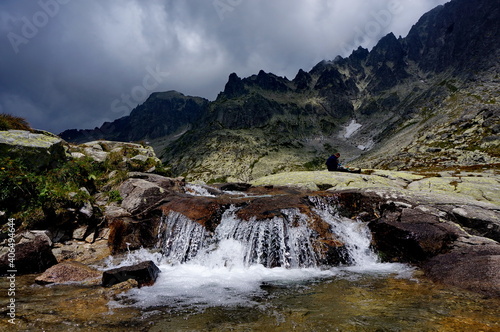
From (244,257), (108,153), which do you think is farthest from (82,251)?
A: (108,153)

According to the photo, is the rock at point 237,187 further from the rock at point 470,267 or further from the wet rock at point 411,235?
the rock at point 470,267

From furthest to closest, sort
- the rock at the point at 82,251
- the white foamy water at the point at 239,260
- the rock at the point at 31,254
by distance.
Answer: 1. the rock at the point at 82,251
2. the rock at the point at 31,254
3. the white foamy water at the point at 239,260

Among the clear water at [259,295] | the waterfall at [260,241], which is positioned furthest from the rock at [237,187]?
the clear water at [259,295]

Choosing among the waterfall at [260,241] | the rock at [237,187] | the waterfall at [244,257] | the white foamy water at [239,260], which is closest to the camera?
the white foamy water at [239,260]

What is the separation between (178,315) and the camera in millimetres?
7109

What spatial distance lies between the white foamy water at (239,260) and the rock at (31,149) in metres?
10.4

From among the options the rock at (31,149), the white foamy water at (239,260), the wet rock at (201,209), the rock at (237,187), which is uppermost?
the rock at (31,149)

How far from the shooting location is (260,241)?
1412 cm

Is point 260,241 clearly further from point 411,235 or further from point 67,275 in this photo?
point 67,275

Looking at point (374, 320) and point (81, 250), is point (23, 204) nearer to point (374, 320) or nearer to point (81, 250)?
point (81, 250)

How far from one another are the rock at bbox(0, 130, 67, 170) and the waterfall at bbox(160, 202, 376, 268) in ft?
33.4

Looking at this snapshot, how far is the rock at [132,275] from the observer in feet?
31.9

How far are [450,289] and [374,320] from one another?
479 cm

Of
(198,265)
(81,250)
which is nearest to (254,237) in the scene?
(198,265)
